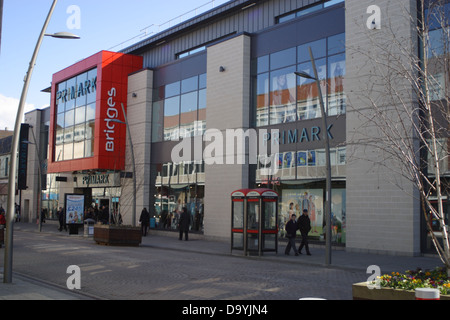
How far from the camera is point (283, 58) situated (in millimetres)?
24719

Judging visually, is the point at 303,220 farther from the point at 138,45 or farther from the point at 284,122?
the point at 138,45

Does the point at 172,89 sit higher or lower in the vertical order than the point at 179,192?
higher

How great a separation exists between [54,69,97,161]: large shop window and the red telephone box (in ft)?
64.2

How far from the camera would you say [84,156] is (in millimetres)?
36781

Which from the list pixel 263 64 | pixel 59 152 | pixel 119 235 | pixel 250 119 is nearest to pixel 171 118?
pixel 250 119

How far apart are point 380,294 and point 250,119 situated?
64.0ft

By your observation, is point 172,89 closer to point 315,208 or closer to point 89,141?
point 89,141

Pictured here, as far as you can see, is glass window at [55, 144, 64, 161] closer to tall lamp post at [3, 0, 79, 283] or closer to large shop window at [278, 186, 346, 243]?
large shop window at [278, 186, 346, 243]

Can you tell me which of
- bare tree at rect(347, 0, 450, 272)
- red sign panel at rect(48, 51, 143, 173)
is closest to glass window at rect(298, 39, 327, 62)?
bare tree at rect(347, 0, 450, 272)

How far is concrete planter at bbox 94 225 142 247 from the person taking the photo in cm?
2353

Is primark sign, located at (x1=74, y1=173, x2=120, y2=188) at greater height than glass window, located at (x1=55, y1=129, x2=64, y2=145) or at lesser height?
lesser

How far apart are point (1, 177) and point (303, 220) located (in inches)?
1966

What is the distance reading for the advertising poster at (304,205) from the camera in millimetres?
22531
